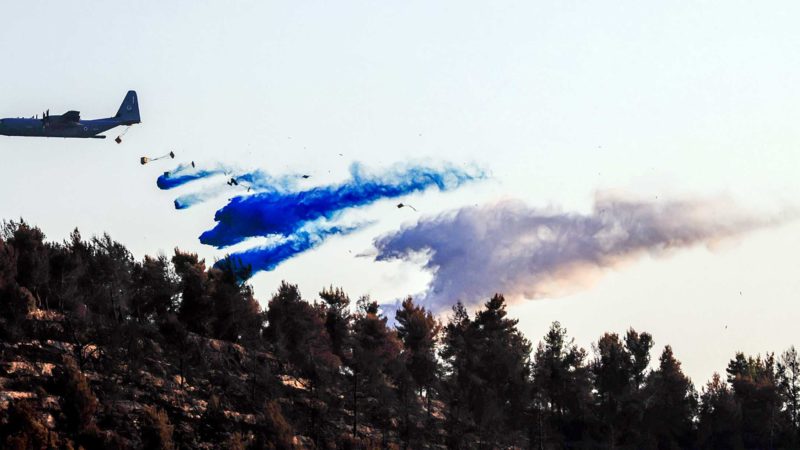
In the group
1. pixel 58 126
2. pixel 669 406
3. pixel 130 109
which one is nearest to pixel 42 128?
Answer: pixel 58 126

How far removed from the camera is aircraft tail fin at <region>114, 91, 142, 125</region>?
136125 millimetres

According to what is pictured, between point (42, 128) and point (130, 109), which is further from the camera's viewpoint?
point (130, 109)

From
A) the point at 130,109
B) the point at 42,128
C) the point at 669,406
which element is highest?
the point at 130,109

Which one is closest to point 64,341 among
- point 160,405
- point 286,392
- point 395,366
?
point 160,405

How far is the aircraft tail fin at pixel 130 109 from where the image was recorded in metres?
136

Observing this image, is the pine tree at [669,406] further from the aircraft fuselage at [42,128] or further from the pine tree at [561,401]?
the aircraft fuselage at [42,128]

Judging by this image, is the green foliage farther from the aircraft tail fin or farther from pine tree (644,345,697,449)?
the aircraft tail fin

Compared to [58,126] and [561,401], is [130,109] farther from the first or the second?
[561,401]

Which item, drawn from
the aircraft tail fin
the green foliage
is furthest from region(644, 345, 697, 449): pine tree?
the aircraft tail fin

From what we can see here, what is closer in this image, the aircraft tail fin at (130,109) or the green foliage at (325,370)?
the green foliage at (325,370)

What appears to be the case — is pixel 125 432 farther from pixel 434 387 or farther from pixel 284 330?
pixel 434 387

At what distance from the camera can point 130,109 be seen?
13862cm

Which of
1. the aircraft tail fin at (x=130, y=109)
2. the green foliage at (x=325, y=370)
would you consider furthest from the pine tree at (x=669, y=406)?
the aircraft tail fin at (x=130, y=109)

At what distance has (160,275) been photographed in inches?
5364
